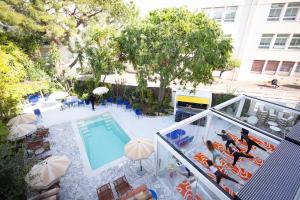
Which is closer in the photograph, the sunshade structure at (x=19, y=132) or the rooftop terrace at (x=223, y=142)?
the rooftop terrace at (x=223, y=142)

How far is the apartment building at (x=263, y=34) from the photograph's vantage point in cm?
2317

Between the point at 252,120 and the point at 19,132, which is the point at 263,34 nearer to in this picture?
the point at 252,120

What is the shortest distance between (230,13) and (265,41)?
681 centimetres

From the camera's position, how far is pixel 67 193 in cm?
923

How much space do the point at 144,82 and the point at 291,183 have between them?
1109cm

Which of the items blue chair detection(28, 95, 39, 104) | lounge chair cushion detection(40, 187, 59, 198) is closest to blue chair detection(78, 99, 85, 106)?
blue chair detection(28, 95, 39, 104)

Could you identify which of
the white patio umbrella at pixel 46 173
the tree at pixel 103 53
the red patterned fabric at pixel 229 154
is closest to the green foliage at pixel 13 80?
the tree at pixel 103 53

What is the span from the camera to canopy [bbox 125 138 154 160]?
31.0 ft

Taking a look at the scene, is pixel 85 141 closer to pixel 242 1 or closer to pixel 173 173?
pixel 173 173

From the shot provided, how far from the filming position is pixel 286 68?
87.4 feet

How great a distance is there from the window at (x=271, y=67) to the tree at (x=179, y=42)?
64.8 feet

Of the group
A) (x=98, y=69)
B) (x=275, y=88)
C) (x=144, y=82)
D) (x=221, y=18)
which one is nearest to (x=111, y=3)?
(x=98, y=69)

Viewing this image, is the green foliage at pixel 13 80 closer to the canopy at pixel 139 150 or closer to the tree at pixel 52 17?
the tree at pixel 52 17

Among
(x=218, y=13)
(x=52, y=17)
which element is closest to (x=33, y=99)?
(x=52, y=17)
